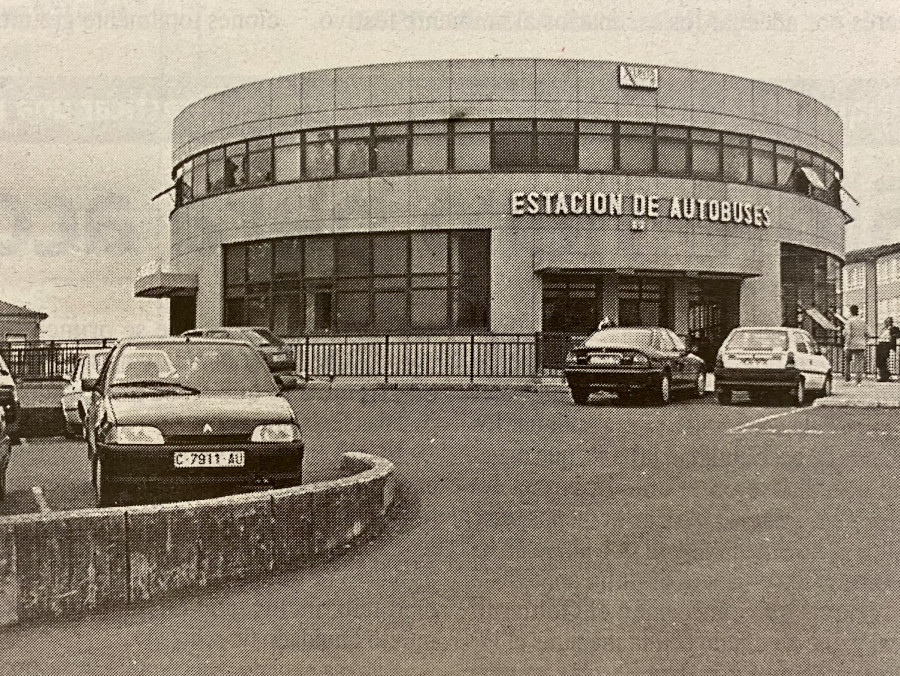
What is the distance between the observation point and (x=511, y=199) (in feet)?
97.2

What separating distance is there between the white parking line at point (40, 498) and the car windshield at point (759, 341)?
13.0 metres

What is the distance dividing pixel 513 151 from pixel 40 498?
75.2 ft

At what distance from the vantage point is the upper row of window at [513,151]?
98.8 ft

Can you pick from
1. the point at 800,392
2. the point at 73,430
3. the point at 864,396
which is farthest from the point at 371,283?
the point at 73,430

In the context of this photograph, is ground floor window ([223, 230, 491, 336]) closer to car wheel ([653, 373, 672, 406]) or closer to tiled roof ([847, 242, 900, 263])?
car wheel ([653, 373, 672, 406])

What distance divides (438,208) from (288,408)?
2216cm

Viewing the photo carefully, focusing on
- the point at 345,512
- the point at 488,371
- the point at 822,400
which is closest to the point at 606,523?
the point at 345,512

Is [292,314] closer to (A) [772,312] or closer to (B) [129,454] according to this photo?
(A) [772,312]

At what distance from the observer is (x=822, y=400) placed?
63.7ft

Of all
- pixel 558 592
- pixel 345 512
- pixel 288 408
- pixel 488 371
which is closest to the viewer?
pixel 558 592

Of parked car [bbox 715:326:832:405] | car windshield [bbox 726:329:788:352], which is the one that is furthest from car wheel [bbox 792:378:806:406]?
car windshield [bbox 726:329:788:352]

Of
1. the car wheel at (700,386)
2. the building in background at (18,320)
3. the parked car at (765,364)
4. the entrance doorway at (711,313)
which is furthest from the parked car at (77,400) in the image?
the building in background at (18,320)

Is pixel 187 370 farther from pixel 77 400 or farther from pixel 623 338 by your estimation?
pixel 623 338

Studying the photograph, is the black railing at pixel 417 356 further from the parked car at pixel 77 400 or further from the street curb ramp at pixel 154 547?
the street curb ramp at pixel 154 547
